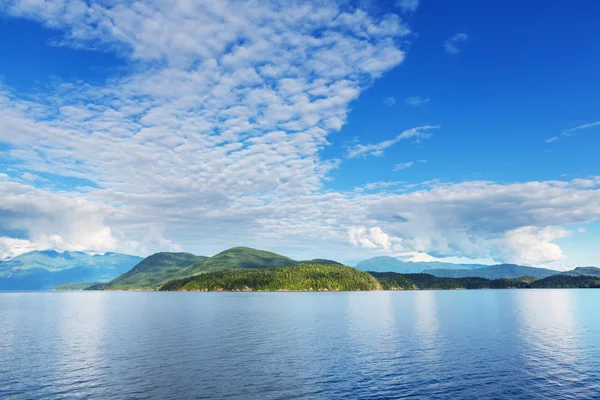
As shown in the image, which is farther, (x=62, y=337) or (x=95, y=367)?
(x=62, y=337)

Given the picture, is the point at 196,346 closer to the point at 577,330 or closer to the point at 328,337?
the point at 328,337

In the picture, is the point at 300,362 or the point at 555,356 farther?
the point at 555,356

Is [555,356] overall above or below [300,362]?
below

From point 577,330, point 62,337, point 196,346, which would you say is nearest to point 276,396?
point 196,346

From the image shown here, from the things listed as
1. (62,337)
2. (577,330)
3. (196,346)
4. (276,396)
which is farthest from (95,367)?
(577,330)

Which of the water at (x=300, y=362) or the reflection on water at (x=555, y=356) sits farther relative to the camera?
the reflection on water at (x=555, y=356)

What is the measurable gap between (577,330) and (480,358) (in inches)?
2446

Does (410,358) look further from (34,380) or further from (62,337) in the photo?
(62,337)

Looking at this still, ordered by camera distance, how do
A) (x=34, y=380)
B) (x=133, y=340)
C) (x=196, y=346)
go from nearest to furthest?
(x=34, y=380) < (x=196, y=346) < (x=133, y=340)

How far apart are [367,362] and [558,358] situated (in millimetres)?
37695

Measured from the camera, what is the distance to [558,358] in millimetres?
74500

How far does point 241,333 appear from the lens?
106 meters

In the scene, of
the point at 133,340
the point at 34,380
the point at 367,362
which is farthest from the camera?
the point at 133,340

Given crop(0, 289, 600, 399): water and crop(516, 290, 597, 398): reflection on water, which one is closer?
crop(0, 289, 600, 399): water
